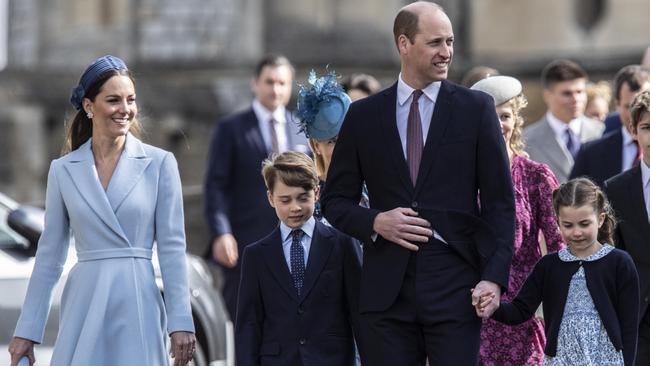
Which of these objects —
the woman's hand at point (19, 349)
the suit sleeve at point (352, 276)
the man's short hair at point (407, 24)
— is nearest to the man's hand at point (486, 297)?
the suit sleeve at point (352, 276)

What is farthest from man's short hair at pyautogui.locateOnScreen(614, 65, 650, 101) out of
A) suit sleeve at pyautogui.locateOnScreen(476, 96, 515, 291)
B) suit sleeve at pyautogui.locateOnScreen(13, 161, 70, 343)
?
suit sleeve at pyautogui.locateOnScreen(13, 161, 70, 343)

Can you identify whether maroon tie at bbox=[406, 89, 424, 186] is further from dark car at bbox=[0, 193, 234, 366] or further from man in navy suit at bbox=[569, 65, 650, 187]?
dark car at bbox=[0, 193, 234, 366]

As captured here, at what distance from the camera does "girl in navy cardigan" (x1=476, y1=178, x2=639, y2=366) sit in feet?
25.9

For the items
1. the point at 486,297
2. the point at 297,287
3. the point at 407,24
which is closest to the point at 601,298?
the point at 486,297

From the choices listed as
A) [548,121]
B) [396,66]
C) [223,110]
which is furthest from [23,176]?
[548,121]

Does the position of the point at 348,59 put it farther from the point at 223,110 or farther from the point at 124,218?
the point at 124,218

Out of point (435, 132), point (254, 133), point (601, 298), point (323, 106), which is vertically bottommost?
point (601, 298)

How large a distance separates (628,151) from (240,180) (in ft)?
8.97

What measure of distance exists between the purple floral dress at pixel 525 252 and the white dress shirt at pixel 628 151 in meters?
1.38

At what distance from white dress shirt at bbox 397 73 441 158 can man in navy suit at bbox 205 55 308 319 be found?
144 inches

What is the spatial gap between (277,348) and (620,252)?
1.56 meters

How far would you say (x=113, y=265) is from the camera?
781 cm

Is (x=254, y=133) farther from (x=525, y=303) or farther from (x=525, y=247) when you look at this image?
(x=525, y=303)

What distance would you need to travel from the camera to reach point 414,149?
25.0 ft
